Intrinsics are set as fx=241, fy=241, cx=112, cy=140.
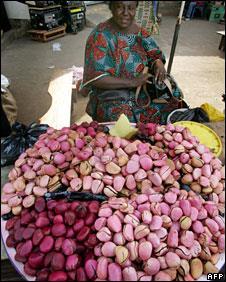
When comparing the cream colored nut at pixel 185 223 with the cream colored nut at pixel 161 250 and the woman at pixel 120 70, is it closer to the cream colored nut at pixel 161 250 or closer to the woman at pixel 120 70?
the cream colored nut at pixel 161 250

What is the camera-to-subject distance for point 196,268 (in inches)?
27.5

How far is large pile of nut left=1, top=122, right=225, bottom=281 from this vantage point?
681 mm

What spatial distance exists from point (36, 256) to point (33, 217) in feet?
0.40

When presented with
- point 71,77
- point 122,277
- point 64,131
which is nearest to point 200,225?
point 122,277

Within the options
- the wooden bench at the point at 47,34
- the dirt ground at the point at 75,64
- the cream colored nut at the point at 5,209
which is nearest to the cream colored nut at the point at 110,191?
the cream colored nut at the point at 5,209

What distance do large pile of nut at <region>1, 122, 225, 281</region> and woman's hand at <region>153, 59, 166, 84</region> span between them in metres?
0.49

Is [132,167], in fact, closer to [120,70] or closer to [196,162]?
[196,162]

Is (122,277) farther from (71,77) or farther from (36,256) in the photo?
(71,77)

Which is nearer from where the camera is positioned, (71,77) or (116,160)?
(116,160)

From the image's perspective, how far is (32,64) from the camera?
279 cm

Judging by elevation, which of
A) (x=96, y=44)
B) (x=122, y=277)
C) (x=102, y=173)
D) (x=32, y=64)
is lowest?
(x=32, y=64)

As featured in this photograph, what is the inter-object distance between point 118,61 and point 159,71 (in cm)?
28

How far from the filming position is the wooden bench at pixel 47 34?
3.63 meters

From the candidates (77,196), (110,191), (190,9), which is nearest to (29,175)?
(77,196)
